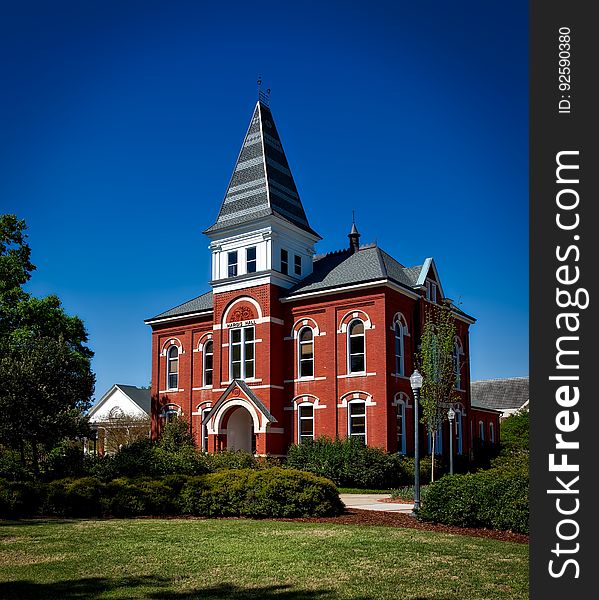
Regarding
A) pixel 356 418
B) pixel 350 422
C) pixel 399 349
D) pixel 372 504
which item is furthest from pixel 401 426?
pixel 372 504

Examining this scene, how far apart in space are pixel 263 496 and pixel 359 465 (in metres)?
12.7

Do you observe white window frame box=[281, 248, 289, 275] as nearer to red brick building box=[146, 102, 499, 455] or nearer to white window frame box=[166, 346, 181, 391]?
red brick building box=[146, 102, 499, 455]

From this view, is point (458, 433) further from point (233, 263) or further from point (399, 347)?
point (233, 263)

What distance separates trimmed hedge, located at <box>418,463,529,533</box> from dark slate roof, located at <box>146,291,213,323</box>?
991 inches

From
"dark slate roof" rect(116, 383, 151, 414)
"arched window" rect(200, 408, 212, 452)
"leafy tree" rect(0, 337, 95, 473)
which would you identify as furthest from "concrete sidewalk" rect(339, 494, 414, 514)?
"dark slate roof" rect(116, 383, 151, 414)

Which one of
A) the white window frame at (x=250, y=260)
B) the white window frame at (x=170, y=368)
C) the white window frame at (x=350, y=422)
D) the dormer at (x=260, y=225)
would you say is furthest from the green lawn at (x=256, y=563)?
the white window frame at (x=170, y=368)

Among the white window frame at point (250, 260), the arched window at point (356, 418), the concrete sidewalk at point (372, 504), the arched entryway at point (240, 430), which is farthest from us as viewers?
the arched entryway at point (240, 430)

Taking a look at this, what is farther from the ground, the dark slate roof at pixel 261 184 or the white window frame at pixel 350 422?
the dark slate roof at pixel 261 184

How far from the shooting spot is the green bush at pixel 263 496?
16.4m

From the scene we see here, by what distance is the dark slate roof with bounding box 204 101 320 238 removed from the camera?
1416 inches

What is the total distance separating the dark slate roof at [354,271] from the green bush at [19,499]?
18.8 m

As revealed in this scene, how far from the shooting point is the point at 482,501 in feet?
46.4

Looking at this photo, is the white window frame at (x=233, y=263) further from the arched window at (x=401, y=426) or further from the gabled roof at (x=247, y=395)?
the arched window at (x=401, y=426)

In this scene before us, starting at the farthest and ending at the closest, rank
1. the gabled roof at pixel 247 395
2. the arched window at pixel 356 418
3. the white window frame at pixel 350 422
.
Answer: the gabled roof at pixel 247 395 → the arched window at pixel 356 418 → the white window frame at pixel 350 422
